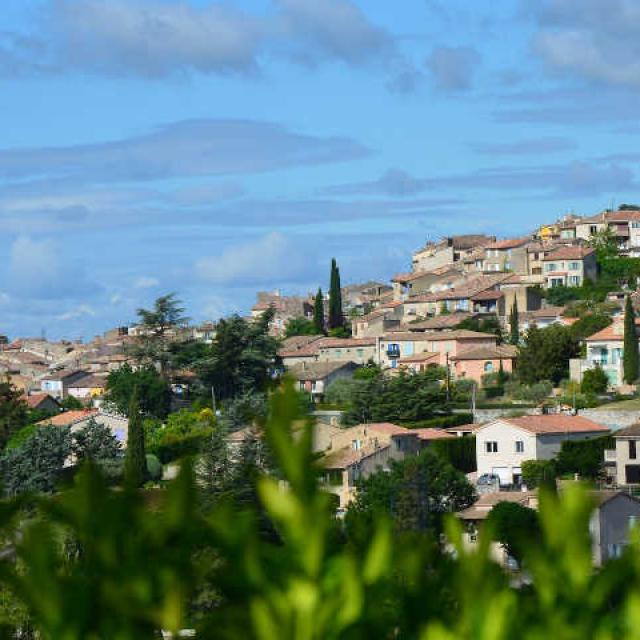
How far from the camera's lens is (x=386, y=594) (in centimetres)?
352

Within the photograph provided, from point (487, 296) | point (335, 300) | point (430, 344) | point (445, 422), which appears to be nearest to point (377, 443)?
point (445, 422)

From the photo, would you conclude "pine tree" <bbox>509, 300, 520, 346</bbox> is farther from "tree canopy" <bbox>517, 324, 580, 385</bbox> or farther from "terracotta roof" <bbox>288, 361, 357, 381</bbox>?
"tree canopy" <bbox>517, 324, 580, 385</bbox>

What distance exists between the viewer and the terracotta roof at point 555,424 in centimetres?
6066

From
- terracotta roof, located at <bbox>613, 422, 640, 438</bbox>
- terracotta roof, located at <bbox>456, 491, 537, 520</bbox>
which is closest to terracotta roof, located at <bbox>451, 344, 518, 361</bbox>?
terracotta roof, located at <bbox>613, 422, 640, 438</bbox>

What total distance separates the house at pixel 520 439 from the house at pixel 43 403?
30.0m

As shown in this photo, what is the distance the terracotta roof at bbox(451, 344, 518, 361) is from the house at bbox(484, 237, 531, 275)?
22.2 metres

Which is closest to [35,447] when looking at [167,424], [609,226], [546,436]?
[167,424]

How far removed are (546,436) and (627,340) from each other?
11787mm

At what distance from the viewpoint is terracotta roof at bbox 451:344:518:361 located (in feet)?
257

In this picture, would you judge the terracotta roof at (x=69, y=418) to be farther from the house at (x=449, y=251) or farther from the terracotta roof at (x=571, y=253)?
the house at (x=449, y=251)

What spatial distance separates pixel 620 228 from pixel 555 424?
152 feet

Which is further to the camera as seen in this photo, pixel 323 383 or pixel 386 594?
pixel 323 383

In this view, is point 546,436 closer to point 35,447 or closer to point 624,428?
point 624,428

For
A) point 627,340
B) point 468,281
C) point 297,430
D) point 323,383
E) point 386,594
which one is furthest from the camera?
point 468,281
